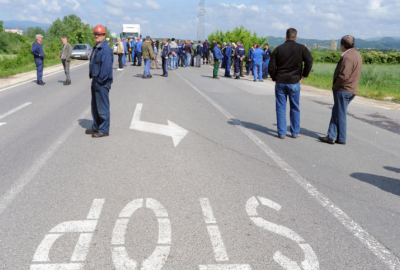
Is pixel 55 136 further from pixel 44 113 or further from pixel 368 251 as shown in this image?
pixel 368 251

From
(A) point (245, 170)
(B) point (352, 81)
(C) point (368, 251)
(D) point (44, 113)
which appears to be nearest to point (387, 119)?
(B) point (352, 81)

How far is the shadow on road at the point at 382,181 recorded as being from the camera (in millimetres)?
4938

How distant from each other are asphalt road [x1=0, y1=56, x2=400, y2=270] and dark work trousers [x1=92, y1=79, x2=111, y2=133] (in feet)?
1.19

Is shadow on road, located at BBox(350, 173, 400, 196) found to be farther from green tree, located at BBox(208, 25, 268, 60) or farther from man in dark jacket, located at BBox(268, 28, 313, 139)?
green tree, located at BBox(208, 25, 268, 60)

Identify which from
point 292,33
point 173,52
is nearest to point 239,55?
point 173,52

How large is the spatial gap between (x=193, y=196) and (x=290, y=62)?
3.95m

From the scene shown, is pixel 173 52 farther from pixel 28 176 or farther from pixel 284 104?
pixel 28 176

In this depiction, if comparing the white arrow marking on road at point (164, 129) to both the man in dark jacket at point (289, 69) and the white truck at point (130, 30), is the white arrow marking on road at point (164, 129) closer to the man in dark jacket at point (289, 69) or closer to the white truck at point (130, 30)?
the man in dark jacket at point (289, 69)

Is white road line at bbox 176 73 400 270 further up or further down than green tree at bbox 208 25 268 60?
further down

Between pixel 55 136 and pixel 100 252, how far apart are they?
454cm

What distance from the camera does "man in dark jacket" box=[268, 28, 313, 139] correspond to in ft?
23.3

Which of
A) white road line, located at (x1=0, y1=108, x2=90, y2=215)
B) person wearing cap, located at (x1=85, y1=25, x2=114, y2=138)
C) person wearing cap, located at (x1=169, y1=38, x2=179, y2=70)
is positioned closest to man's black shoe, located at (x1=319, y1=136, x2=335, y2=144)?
person wearing cap, located at (x1=85, y1=25, x2=114, y2=138)

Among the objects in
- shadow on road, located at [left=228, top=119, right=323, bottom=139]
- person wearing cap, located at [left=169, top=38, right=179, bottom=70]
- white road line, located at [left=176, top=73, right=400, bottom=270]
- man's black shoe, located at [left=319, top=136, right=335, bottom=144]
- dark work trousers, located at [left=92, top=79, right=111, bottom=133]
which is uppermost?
person wearing cap, located at [left=169, top=38, right=179, bottom=70]

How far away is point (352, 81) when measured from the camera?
706 centimetres
